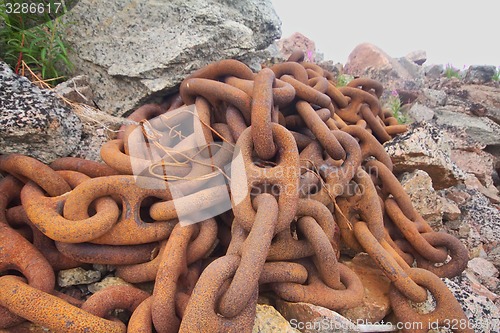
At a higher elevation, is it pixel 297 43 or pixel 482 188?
pixel 297 43

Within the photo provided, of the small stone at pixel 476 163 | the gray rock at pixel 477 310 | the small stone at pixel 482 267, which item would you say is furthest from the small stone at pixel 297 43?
the gray rock at pixel 477 310

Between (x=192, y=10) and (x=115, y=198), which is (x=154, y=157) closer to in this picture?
(x=115, y=198)

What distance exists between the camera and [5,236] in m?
1.43

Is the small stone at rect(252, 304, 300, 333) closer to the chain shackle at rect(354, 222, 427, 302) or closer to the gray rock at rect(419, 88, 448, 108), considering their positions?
the chain shackle at rect(354, 222, 427, 302)

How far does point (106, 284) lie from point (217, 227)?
54 centimetres

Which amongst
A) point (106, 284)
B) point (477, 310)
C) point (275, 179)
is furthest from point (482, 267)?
point (106, 284)

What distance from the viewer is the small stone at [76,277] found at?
147cm

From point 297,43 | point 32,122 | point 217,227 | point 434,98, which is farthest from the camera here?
point 297,43

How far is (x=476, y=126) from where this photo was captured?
14.9 ft

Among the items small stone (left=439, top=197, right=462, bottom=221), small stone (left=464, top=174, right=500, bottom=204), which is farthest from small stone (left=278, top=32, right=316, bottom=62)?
small stone (left=439, top=197, right=462, bottom=221)

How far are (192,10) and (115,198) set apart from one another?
64.4 inches

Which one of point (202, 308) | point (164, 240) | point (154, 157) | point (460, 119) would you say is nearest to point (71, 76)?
point (154, 157)

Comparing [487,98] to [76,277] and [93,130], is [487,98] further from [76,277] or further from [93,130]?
[76,277]

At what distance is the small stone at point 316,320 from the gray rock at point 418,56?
40.8ft
